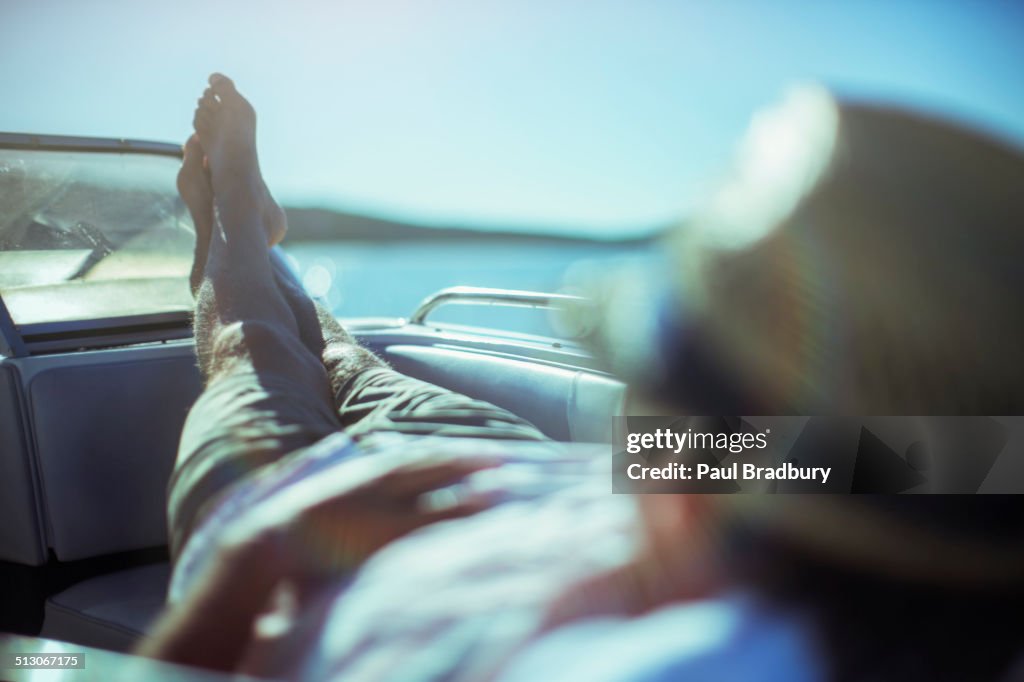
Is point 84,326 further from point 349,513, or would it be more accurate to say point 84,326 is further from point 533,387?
point 349,513

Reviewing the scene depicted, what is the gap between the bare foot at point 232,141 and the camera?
176 centimetres

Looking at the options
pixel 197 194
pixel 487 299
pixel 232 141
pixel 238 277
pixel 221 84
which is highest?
pixel 221 84

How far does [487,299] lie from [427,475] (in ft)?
3.27

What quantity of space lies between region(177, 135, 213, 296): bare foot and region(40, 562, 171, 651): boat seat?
1.97 feet

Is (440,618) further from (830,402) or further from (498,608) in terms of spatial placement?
(830,402)

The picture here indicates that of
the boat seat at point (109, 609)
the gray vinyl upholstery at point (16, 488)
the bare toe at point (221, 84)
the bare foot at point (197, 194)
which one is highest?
the bare toe at point (221, 84)

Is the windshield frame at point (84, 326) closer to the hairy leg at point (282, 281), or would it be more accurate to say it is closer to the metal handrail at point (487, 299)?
the hairy leg at point (282, 281)

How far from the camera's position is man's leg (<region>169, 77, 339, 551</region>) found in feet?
3.21

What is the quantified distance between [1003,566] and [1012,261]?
0.23m

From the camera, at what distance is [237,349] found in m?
1.25

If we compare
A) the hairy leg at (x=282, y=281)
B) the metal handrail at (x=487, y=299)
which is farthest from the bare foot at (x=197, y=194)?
the metal handrail at (x=487, y=299)

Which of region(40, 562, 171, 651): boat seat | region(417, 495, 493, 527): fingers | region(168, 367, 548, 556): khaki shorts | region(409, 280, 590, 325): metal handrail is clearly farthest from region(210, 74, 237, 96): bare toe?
region(417, 495, 493, 527): fingers

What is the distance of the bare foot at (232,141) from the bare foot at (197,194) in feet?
0.08

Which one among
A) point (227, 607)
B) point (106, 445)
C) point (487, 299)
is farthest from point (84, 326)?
point (227, 607)
